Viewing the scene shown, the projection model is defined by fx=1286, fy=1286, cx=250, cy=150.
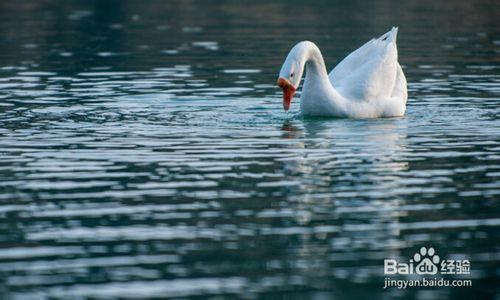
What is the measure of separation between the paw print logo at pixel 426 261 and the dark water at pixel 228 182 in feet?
0.33

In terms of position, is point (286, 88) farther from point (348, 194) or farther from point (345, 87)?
point (348, 194)

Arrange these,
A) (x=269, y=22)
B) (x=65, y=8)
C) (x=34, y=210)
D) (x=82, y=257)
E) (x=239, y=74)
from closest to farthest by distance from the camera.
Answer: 1. (x=82, y=257)
2. (x=34, y=210)
3. (x=239, y=74)
4. (x=269, y=22)
5. (x=65, y=8)

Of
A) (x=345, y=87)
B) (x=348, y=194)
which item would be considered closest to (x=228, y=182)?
(x=348, y=194)

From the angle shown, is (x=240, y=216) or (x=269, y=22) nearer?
(x=240, y=216)

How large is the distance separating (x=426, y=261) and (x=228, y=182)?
11.8 feet

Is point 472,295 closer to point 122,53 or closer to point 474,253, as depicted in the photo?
point 474,253

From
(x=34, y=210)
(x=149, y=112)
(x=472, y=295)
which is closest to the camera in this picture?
(x=472, y=295)

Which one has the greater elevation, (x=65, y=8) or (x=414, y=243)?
(x=65, y=8)

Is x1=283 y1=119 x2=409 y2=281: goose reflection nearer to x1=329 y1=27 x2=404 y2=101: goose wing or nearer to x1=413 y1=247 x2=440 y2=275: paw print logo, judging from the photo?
x1=413 y1=247 x2=440 y2=275: paw print logo

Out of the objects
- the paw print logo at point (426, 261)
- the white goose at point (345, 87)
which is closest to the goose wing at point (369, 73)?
the white goose at point (345, 87)

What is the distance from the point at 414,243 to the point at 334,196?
1.91 metres

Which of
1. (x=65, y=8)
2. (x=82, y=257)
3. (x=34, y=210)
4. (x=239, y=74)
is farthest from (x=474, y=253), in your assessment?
(x=65, y=8)

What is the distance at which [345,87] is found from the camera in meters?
19.0

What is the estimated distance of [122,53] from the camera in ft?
98.1
